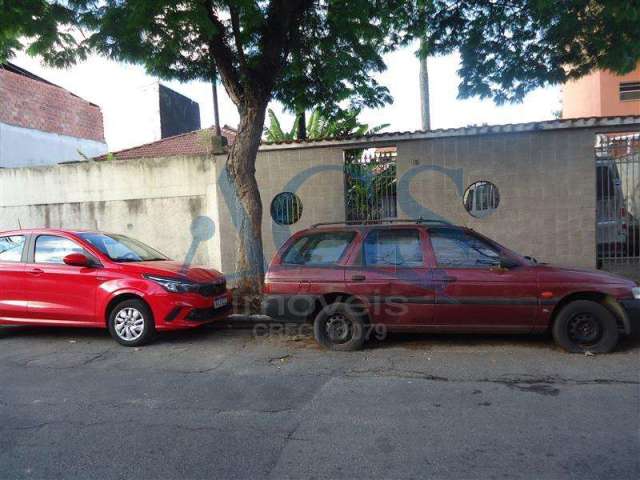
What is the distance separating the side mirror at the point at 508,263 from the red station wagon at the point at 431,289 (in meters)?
0.01

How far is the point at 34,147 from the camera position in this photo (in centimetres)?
1694

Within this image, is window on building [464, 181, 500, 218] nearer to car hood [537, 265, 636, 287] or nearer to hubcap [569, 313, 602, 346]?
car hood [537, 265, 636, 287]

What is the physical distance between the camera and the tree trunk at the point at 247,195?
26.0ft

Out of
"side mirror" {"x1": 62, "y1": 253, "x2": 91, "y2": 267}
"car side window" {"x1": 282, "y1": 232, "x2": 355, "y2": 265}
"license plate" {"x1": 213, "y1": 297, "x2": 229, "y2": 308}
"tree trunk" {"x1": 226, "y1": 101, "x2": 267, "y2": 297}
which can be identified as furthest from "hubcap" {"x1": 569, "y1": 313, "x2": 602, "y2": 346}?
"side mirror" {"x1": 62, "y1": 253, "x2": 91, "y2": 267}

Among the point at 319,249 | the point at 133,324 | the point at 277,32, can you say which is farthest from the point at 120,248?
the point at 277,32

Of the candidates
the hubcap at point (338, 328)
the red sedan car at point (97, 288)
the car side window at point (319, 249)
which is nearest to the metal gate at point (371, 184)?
the car side window at point (319, 249)

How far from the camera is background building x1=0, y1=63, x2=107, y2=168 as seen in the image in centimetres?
1589

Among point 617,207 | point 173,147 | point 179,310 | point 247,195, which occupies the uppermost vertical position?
point 173,147

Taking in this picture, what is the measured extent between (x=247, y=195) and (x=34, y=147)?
12.9m

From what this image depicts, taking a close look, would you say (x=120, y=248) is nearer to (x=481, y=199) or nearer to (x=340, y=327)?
(x=340, y=327)

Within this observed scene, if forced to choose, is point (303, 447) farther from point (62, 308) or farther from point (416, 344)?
point (62, 308)

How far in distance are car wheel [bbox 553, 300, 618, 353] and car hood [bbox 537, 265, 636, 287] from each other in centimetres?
25

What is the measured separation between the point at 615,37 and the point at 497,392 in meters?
6.59

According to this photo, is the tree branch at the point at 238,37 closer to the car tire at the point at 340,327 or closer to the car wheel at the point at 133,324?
the car wheel at the point at 133,324
